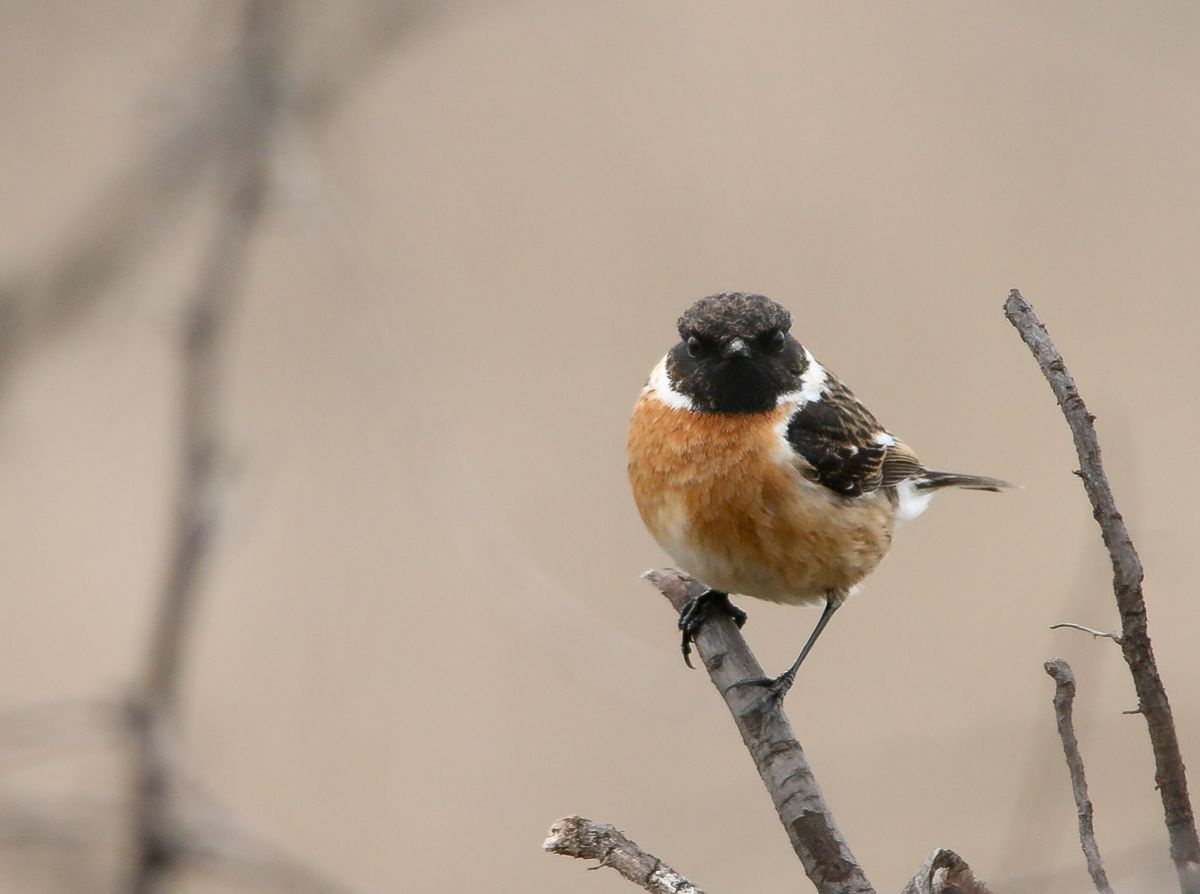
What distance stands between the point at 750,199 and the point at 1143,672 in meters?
5.76

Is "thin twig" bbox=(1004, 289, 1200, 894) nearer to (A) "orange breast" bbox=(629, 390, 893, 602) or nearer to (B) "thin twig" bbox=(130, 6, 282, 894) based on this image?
(B) "thin twig" bbox=(130, 6, 282, 894)

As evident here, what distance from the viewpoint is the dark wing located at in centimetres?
399

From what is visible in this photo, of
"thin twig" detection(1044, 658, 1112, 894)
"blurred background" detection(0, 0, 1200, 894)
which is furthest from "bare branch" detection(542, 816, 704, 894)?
"blurred background" detection(0, 0, 1200, 894)

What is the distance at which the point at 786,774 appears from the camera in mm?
2137

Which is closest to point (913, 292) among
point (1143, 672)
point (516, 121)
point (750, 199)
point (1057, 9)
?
point (750, 199)

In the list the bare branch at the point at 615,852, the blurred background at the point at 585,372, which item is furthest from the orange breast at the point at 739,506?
the bare branch at the point at 615,852

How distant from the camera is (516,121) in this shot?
7.38 metres

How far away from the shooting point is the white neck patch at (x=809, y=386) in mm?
4078

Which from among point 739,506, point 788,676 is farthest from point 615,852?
point 739,506

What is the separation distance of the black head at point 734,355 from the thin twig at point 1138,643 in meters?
2.23

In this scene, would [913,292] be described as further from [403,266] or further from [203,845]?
[203,845]

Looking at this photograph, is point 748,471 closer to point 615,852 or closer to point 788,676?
point 788,676

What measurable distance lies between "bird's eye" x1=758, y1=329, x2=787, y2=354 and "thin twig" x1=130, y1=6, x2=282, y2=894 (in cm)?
141

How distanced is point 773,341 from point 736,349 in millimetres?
168
